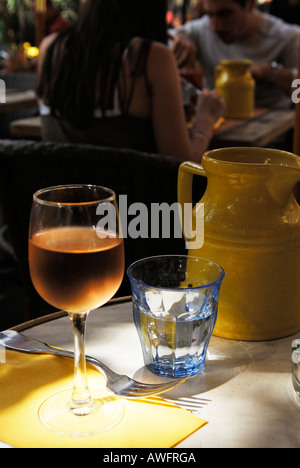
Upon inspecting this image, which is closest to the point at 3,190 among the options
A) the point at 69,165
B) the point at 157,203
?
the point at 69,165

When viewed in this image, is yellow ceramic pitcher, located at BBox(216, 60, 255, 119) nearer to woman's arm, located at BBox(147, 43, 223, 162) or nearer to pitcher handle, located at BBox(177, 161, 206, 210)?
woman's arm, located at BBox(147, 43, 223, 162)

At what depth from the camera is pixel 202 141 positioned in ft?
6.97

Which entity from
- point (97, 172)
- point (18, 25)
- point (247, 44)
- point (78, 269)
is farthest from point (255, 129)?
point (18, 25)

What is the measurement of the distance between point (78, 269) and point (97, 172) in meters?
0.87

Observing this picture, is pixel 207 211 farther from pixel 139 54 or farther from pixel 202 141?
pixel 202 141

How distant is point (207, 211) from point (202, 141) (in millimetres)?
1346

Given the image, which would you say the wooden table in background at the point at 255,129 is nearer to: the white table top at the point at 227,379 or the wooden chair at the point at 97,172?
the wooden chair at the point at 97,172

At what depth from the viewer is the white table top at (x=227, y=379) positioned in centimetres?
60

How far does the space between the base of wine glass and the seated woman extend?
4.43 feet

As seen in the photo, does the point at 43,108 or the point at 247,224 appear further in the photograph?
the point at 43,108

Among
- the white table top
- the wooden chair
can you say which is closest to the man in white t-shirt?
the wooden chair

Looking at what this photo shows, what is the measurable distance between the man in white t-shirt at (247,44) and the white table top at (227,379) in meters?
2.47

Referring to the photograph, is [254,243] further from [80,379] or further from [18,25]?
A: [18,25]

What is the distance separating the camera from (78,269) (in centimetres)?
61
